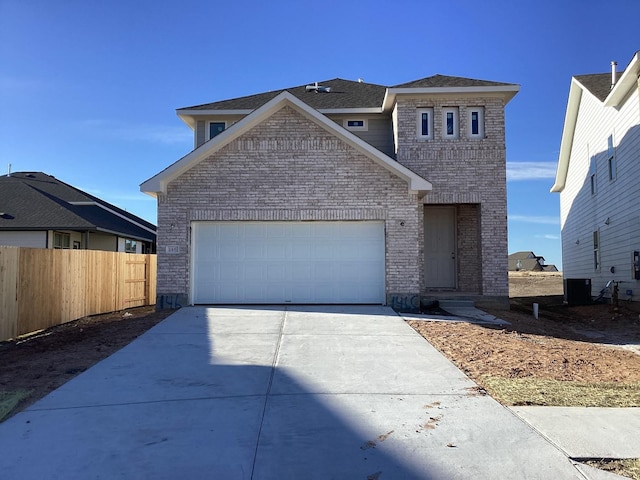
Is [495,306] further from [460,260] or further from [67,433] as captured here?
[67,433]

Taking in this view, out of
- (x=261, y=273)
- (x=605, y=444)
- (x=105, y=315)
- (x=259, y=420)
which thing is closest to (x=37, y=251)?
(x=105, y=315)

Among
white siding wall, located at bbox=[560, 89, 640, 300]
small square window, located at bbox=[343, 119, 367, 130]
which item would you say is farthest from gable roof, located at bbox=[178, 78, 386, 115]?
white siding wall, located at bbox=[560, 89, 640, 300]

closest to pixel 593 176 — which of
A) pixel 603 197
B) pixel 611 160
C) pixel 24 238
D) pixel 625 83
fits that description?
pixel 603 197

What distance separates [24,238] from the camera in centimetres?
2034

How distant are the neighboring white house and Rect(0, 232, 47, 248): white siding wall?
20596 mm

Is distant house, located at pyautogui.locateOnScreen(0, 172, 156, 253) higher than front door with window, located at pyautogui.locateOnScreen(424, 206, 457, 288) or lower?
higher

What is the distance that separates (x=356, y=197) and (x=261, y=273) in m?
3.15

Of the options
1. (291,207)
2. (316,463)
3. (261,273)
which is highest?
(291,207)

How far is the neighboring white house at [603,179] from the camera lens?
16.4 meters

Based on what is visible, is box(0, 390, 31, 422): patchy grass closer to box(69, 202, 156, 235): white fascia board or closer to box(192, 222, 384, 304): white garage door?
box(192, 222, 384, 304): white garage door

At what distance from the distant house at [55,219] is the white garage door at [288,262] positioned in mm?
8716

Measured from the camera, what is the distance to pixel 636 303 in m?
16.3

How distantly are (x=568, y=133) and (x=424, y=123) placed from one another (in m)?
11.9

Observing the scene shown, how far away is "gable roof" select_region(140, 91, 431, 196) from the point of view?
13.4 m
